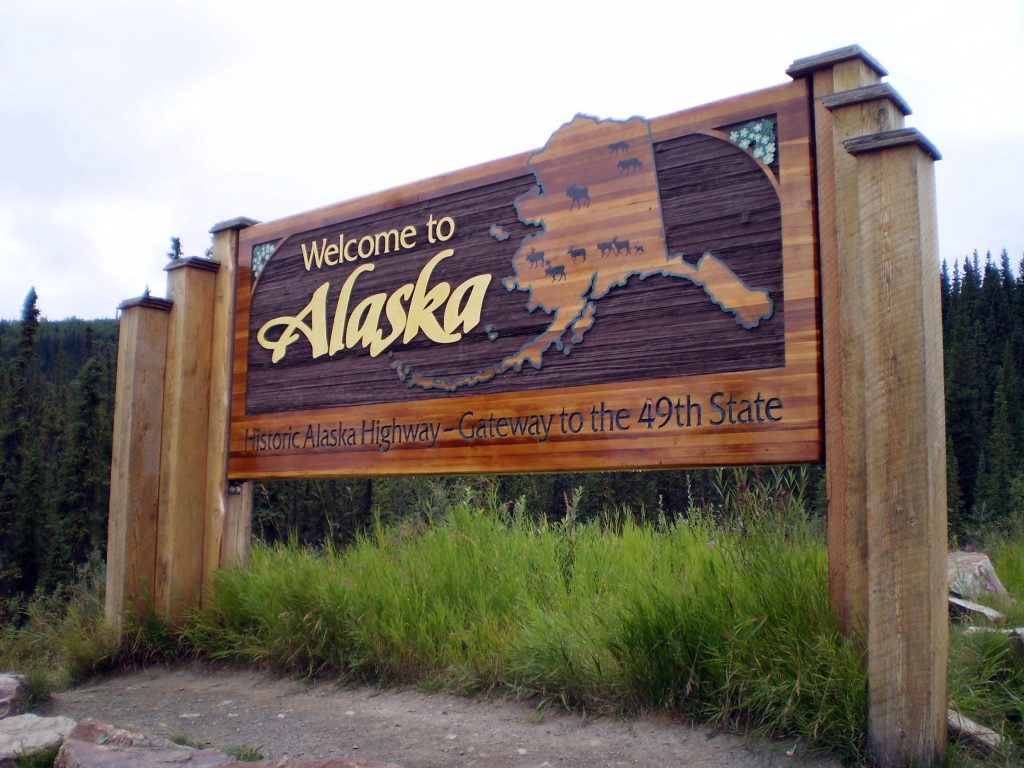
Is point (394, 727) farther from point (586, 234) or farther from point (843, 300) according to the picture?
point (843, 300)

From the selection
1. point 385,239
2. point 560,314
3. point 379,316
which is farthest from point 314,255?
point 560,314

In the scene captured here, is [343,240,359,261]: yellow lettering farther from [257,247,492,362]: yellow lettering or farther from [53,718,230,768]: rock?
[53,718,230,768]: rock

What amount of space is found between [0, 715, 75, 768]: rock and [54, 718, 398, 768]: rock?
0.14 meters

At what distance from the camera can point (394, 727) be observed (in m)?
4.18

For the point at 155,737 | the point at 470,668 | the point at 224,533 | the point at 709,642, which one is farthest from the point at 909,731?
the point at 224,533

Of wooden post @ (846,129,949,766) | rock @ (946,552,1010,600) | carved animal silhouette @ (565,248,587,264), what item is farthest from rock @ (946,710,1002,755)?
carved animal silhouette @ (565,248,587,264)

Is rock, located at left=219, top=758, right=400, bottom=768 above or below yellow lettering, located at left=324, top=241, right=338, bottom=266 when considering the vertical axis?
below

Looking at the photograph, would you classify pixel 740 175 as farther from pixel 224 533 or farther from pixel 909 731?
pixel 224 533

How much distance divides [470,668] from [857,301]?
253 cm

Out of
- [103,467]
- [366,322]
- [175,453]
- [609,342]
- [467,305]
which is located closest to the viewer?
[609,342]

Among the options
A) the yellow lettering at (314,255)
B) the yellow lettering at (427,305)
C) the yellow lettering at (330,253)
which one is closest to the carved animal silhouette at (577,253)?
the yellow lettering at (427,305)

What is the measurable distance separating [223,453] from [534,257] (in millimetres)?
2823

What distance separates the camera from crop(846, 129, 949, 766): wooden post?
3.15 m

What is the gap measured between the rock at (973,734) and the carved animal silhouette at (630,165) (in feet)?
9.32
